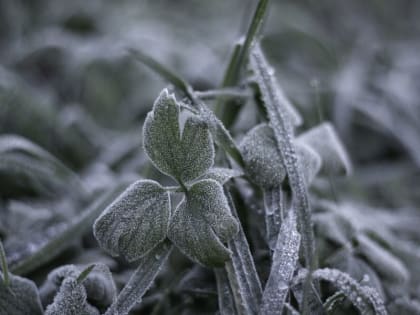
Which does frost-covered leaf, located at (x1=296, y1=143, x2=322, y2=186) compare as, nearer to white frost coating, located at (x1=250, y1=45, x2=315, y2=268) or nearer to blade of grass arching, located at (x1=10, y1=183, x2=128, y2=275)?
white frost coating, located at (x1=250, y1=45, x2=315, y2=268)

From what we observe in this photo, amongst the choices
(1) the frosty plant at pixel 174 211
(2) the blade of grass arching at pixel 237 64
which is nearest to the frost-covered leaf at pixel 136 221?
(1) the frosty plant at pixel 174 211

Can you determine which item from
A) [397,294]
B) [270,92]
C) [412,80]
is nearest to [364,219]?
[397,294]

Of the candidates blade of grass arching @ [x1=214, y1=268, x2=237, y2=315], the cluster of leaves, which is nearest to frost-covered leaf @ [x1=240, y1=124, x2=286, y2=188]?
the cluster of leaves

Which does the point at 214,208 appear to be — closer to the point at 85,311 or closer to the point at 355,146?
the point at 85,311

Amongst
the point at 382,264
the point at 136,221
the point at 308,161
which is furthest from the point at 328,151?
the point at 136,221

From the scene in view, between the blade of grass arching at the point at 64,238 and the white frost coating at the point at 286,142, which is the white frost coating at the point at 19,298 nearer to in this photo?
the blade of grass arching at the point at 64,238

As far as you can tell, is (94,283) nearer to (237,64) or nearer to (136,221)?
(136,221)

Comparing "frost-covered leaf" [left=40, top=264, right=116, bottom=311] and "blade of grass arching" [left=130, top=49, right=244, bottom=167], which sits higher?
"blade of grass arching" [left=130, top=49, right=244, bottom=167]
